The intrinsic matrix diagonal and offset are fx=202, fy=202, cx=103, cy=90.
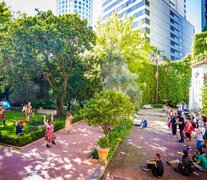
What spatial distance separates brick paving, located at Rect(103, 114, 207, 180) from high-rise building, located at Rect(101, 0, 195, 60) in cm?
4915

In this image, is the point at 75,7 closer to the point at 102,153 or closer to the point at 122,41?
the point at 122,41

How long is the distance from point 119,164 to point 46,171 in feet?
11.7

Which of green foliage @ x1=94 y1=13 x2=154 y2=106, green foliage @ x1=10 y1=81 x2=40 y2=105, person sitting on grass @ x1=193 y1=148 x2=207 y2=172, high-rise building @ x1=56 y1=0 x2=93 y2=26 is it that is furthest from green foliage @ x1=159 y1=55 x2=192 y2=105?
high-rise building @ x1=56 y1=0 x2=93 y2=26

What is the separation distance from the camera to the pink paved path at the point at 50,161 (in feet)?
27.9

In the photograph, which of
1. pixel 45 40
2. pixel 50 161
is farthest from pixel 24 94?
pixel 50 161

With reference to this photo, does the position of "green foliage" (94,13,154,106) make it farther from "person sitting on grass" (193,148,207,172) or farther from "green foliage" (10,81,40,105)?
"person sitting on grass" (193,148,207,172)

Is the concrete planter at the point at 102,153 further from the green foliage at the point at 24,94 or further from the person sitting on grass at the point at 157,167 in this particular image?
the green foliage at the point at 24,94

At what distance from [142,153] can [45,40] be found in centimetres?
1353

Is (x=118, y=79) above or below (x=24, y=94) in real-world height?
above

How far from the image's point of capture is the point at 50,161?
1002 cm

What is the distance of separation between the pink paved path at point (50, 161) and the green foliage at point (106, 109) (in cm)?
207

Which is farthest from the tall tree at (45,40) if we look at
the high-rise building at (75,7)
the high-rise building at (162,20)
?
the high-rise building at (75,7)

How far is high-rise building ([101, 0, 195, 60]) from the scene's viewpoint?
63809 millimetres

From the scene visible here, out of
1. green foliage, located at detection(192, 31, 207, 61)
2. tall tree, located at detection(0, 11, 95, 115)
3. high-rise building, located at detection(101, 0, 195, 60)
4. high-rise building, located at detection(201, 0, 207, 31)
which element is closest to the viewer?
tall tree, located at detection(0, 11, 95, 115)
